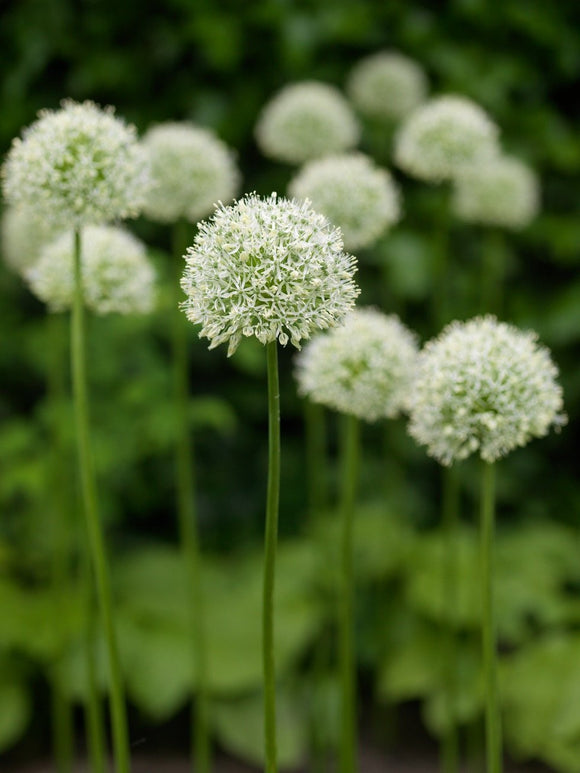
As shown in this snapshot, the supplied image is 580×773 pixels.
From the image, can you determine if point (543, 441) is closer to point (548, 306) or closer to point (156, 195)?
point (548, 306)

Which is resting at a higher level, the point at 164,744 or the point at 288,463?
the point at 288,463

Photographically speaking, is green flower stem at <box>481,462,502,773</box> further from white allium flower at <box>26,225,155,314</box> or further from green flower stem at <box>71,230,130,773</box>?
white allium flower at <box>26,225,155,314</box>

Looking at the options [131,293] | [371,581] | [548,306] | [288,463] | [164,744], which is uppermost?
[548,306]

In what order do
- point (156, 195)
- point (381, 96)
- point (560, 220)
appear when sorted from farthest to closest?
point (560, 220), point (381, 96), point (156, 195)

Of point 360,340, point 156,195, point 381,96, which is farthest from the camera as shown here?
point 381,96

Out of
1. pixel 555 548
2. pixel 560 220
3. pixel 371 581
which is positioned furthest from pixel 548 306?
pixel 371 581

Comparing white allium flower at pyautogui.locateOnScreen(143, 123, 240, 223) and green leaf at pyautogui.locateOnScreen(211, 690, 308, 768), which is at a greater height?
white allium flower at pyautogui.locateOnScreen(143, 123, 240, 223)

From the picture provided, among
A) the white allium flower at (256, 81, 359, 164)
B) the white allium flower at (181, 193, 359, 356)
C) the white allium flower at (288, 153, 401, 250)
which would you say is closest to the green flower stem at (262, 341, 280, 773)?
the white allium flower at (181, 193, 359, 356)
